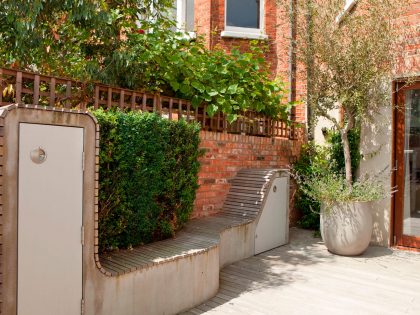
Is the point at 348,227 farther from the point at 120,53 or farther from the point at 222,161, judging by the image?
the point at 120,53

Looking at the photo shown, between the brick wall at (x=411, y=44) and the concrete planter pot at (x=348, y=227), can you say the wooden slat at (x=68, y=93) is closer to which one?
the concrete planter pot at (x=348, y=227)

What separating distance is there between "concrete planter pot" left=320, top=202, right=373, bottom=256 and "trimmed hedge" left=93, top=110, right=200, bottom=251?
2095 mm

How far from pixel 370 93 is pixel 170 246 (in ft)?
11.8

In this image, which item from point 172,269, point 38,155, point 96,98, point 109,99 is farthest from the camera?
point 109,99

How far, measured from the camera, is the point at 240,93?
5.39 m

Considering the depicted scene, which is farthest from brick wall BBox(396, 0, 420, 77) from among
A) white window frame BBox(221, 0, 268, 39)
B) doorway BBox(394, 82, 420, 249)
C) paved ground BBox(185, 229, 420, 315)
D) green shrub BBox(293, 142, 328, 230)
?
white window frame BBox(221, 0, 268, 39)

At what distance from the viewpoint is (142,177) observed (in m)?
3.66

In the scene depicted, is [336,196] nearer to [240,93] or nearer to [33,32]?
[240,93]

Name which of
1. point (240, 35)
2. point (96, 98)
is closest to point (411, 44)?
point (240, 35)

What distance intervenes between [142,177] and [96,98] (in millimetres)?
1023

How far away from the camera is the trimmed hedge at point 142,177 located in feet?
11.2

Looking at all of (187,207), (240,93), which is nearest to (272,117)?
(240,93)

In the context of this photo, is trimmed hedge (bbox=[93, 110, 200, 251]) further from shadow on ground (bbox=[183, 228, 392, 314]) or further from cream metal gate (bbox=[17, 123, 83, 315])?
shadow on ground (bbox=[183, 228, 392, 314])

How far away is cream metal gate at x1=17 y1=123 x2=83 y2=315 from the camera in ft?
7.84
